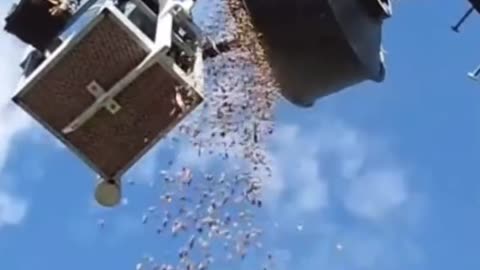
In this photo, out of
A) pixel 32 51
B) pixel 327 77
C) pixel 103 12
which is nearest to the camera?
pixel 103 12

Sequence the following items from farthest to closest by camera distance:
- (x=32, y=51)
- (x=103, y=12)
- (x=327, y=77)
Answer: (x=327, y=77)
(x=32, y=51)
(x=103, y=12)

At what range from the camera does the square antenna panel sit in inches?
113

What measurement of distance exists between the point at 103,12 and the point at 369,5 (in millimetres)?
787

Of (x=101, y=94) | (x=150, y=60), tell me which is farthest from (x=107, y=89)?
(x=150, y=60)

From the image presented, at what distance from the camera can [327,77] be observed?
329 cm

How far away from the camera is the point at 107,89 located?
2.93 m

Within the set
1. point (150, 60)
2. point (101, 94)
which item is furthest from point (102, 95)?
point (150, 60)

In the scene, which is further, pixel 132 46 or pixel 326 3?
pixel 326 3

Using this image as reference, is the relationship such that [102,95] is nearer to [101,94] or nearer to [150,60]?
[101,94]

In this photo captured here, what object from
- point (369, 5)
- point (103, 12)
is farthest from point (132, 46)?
point (369, 5)

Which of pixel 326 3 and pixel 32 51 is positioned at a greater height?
pixel 32 51

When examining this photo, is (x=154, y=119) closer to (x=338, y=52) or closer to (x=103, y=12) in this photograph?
(x=103, y=12)

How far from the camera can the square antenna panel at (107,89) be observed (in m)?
2.87

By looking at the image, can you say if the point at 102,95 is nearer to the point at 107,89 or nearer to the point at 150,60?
the point at 107,89
